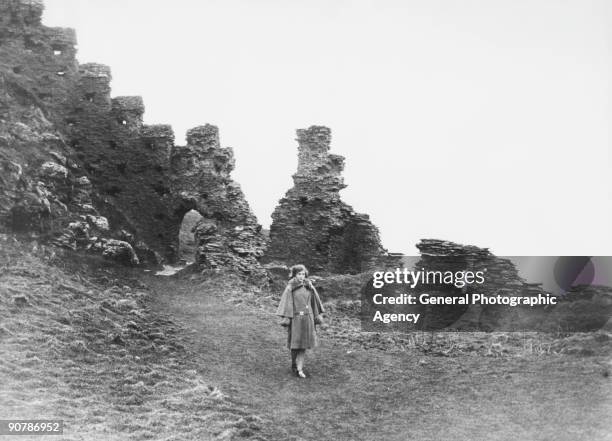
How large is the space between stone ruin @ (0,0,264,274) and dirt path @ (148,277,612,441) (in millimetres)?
9662

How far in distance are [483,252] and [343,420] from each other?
13616 millimetres

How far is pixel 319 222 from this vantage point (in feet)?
97.4

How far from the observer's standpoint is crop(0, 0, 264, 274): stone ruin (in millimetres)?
26250

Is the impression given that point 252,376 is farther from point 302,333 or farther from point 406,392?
point 406,392


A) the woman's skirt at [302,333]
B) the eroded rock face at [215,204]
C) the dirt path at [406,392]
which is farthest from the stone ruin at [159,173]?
the woman's skirt at [302,333]

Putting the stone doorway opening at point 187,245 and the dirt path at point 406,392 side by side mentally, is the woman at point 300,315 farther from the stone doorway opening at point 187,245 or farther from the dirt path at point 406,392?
the stone doorway opening at point 187,245

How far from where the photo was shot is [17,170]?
67.2 ft

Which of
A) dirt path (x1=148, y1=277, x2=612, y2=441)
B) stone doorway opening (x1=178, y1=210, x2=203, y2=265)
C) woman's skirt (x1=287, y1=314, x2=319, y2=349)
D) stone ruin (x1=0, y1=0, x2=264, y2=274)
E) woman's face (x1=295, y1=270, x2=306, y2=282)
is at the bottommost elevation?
dirt path (x1=148, y1=277, x2=612, y2=441)

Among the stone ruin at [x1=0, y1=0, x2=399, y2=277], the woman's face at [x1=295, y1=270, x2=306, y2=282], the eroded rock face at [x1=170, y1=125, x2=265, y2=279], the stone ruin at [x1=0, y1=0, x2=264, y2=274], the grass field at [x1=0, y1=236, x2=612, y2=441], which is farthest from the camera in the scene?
the stone ruin at [x1=0, y1=0, x2=399, y2=277]

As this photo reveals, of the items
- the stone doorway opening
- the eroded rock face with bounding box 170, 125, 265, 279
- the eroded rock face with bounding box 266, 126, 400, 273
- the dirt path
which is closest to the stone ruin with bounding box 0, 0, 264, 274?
the eroded rock face with bounding box 170, 125, 265, 279

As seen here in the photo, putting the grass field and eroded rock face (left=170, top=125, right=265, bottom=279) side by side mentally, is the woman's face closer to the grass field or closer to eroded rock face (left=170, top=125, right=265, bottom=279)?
the grass field

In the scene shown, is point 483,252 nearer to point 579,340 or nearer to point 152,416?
point 579,340

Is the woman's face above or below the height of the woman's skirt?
above

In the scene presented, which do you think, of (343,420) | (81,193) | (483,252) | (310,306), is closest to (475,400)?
(343,420)
